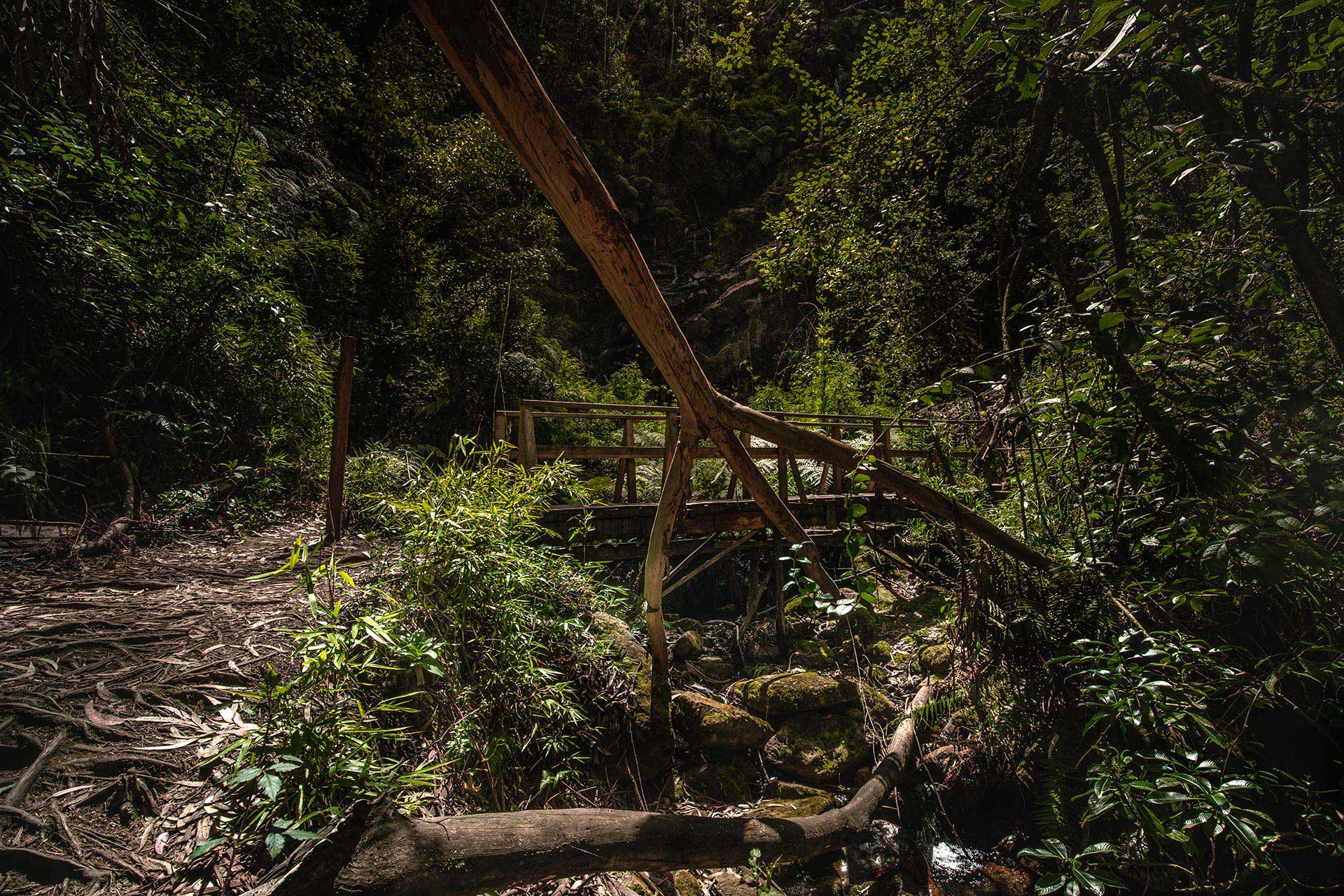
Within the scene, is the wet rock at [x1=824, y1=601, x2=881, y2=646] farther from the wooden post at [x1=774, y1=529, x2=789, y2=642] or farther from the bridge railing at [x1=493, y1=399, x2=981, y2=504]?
the bridge railing at [x1=493, y1=399, x2=981, y2=504]

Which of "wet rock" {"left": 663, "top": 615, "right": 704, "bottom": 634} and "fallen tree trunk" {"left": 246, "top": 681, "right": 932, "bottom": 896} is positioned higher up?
"fallen tree trunk" {"left": 246, "top": 681, "right": 932, "bottom": 896}

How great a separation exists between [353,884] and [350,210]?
1137 centimetres

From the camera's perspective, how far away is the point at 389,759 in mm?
2043

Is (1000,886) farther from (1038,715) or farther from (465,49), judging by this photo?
(465,49)

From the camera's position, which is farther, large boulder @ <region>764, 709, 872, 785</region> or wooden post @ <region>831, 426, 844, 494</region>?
wooden post @ <region>831, 426, 844, 494</region>

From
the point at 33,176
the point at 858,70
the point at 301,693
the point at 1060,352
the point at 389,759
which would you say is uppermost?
the point at 858,70

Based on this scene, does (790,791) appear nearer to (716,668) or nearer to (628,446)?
(716,668)

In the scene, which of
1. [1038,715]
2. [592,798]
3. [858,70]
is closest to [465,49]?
[592,798]

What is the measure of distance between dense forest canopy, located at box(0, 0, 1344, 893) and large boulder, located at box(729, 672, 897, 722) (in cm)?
36

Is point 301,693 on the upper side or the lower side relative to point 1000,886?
upper

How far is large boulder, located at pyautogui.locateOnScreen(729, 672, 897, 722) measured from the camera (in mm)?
3938

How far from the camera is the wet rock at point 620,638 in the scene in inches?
121

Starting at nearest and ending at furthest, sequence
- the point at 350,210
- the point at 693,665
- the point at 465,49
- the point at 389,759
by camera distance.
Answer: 1. the point at 465,49
2. the point at 389,759
3. the point at 693,665
4. the point at 350,210

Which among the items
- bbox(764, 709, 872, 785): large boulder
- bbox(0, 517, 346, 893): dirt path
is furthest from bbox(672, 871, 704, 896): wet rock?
bbox(0, 517, 346, 893): dirt path
